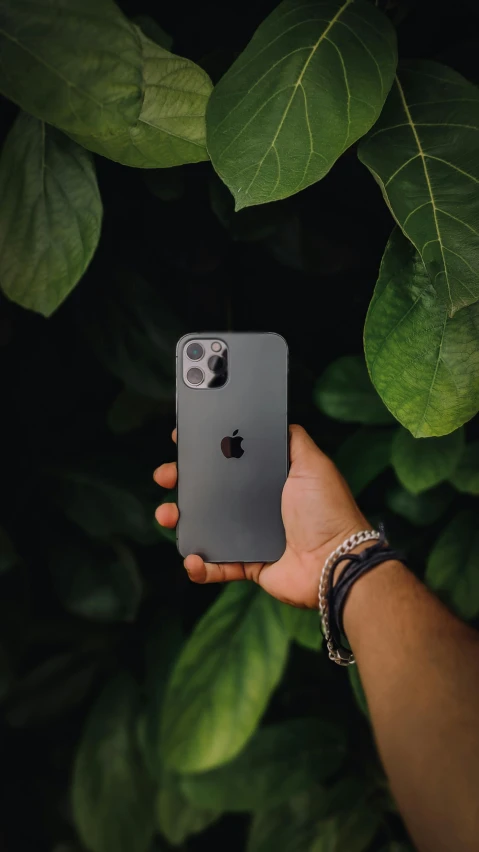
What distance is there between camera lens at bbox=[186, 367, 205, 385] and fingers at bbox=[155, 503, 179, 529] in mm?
125

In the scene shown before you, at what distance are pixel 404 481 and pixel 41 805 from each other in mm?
665

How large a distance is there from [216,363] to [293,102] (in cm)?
29

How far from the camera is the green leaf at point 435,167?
0.44 metres

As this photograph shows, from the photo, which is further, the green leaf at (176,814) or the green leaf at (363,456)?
the green leaf at (176,814)

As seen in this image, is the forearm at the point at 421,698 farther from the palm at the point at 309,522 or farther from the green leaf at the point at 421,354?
the green leaf at the point at 421,354

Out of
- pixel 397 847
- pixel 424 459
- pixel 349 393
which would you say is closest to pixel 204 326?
pixel 349 393

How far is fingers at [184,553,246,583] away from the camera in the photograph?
63 centimetres

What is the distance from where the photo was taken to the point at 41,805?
89 centimetres

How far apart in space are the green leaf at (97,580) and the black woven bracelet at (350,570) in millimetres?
236

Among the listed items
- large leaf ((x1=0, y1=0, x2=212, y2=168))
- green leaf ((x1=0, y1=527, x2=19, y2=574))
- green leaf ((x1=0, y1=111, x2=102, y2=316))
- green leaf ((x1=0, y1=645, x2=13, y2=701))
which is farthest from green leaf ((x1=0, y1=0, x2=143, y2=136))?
green leaf ((x1=0, y1=645, x2=13, y2=701))

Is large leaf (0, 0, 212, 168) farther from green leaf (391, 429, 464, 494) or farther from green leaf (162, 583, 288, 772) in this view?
green leaf (162, 583, 288, 772)

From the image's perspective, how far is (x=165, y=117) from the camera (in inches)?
18.4

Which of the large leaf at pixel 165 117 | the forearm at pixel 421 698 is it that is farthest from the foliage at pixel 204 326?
the forearm at pixel 421 698

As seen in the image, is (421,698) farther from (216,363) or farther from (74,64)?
(74,64)
